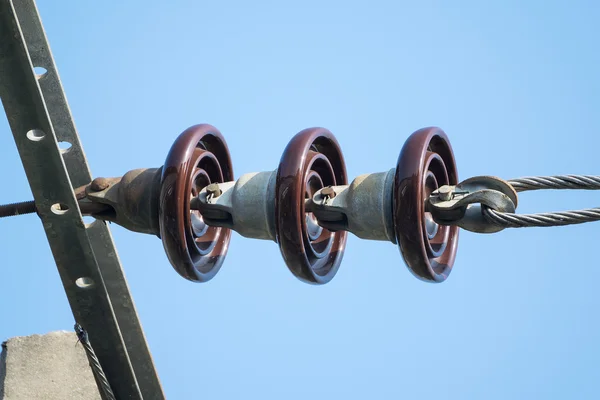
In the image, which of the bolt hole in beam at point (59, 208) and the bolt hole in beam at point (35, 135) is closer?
the bolt hole in beam at point (35, 135)

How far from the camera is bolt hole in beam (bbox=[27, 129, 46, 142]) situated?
25.3 ft

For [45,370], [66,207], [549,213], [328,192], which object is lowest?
[45,370]

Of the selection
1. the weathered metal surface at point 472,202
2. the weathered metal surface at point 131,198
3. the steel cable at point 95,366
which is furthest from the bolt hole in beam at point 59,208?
the weathered metal surface at point 472,202

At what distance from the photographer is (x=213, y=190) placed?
788 cm

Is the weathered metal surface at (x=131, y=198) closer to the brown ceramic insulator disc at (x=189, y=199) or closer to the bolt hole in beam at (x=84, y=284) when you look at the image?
the brown ceramic insulator disc at (x=189, y=199)

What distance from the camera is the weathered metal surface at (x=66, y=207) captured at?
766cm

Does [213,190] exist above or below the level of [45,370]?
above

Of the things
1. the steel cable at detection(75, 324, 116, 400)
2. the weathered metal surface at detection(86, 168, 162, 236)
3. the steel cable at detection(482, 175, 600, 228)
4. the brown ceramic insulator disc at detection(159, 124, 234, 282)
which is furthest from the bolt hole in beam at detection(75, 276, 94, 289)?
the steel cable at detection(482, 175, 600, 228)

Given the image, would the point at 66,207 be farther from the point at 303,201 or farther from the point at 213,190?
the point at 303,201

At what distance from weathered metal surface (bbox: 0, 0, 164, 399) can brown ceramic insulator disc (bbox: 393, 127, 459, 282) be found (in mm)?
1904

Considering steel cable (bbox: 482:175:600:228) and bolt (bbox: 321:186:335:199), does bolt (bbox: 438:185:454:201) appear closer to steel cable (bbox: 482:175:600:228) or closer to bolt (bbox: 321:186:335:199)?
steel cable (bbox: 482:175:600:228)

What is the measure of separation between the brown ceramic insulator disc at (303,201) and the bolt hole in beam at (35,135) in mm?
1399

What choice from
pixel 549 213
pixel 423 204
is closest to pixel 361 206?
pixel 423 204

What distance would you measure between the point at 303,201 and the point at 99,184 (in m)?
1.37
